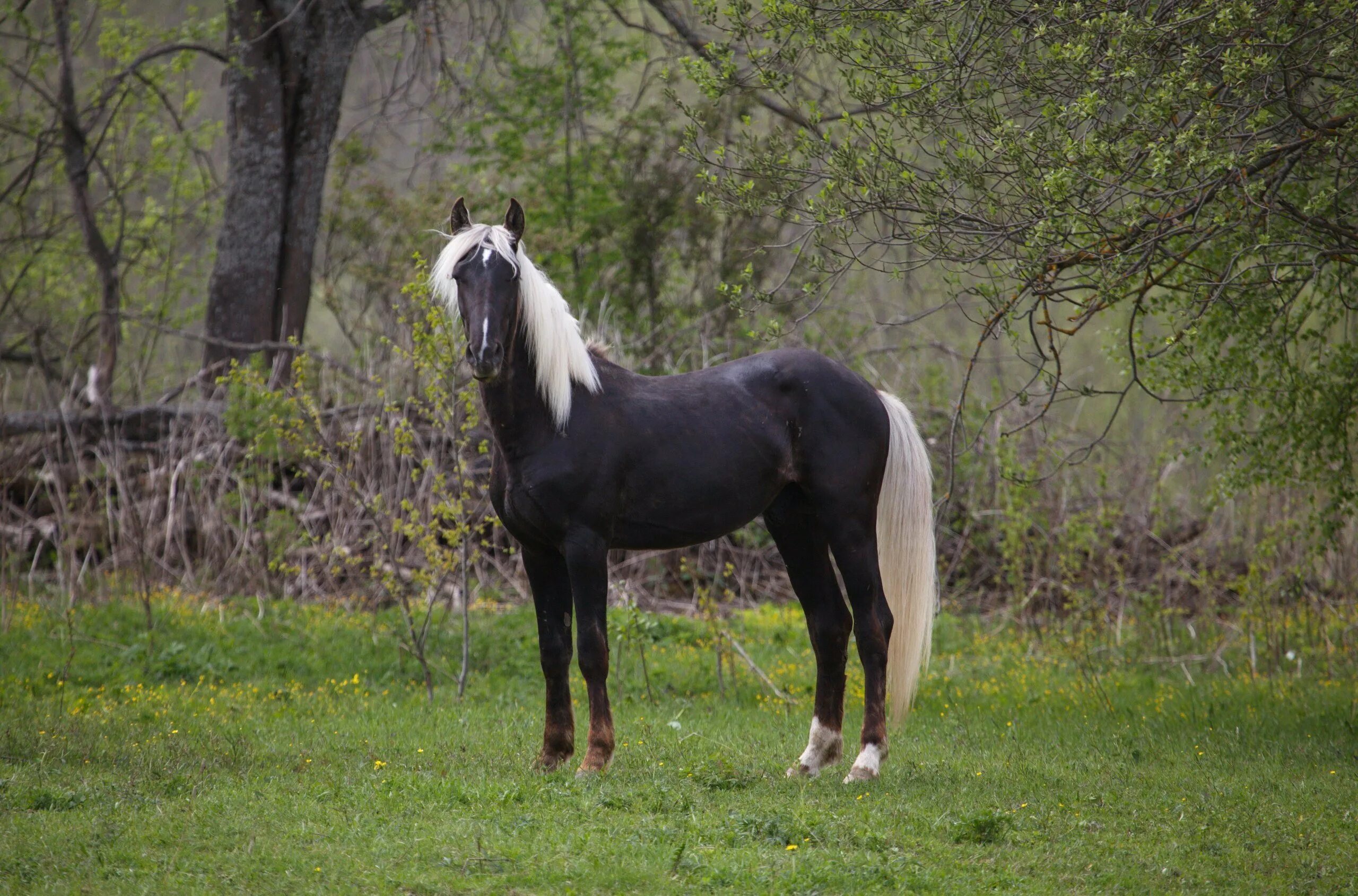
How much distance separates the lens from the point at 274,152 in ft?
43.7

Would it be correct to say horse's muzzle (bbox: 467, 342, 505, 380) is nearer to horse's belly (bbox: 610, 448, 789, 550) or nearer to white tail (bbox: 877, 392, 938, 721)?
horse's belly (bbox: 610, 448, 789, 550)

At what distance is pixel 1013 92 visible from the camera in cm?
698

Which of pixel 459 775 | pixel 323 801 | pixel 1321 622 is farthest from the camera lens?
pixel 1321 622

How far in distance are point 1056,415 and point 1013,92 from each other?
9.15 metres

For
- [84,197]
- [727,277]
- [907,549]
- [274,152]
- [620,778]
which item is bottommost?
[620,778]

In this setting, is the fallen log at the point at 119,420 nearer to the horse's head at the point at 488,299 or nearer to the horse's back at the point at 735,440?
the horse's head at the point at 488,299

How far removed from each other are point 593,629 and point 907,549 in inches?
75.0

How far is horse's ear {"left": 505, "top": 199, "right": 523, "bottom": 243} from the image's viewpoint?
603 cm

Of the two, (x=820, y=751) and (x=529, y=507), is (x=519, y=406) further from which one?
(x=820, y=751)

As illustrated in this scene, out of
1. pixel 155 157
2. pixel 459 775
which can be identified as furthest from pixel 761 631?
pixel 155 157

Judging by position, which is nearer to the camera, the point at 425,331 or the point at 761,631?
the point at 425,331

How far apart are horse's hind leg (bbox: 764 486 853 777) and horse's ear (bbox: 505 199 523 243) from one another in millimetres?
2082

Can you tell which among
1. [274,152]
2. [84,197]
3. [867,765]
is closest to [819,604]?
[867,765]

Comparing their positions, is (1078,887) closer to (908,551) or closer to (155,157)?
(908,551)
